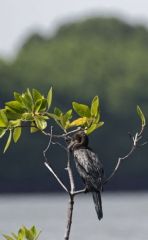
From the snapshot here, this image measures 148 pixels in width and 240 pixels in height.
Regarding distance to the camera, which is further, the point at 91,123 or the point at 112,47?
the point at 112,47

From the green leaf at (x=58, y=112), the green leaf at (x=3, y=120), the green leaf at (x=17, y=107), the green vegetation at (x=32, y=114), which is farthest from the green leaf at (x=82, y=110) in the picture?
the green leaf at (x=3, y=120)

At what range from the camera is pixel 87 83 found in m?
98.2

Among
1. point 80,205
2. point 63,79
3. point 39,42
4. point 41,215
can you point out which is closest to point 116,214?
point 41,215

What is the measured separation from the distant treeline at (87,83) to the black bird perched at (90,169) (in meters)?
68.4

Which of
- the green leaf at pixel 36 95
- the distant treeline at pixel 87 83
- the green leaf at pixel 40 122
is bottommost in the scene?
the green leaf at pixel 40 122

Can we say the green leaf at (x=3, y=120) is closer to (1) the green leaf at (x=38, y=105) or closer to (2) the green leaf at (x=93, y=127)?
(1) the green leaf at (x=38, y=105)

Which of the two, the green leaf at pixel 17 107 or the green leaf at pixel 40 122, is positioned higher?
the green leaf at pixel 17 107

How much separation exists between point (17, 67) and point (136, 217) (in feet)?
152

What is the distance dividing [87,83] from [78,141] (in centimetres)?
9025

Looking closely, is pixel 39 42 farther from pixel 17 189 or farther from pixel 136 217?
pixel 136 217

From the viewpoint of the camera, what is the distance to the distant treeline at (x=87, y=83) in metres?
87.3

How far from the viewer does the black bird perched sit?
845 cm

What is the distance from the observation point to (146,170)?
290ft

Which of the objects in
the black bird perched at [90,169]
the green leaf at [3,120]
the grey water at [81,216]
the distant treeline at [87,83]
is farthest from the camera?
the distant treeline at [87,83]
